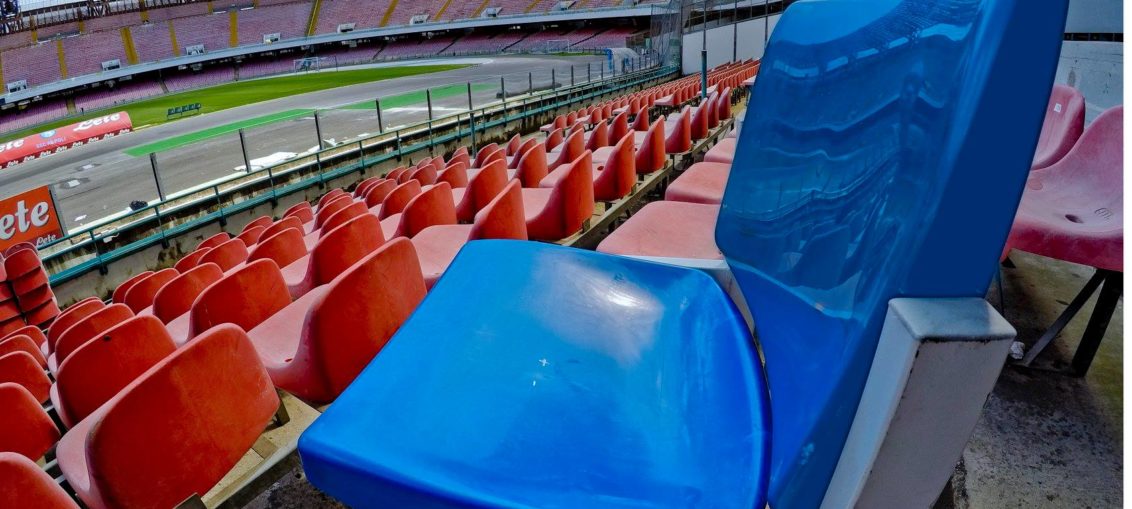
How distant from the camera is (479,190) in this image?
8.66ft

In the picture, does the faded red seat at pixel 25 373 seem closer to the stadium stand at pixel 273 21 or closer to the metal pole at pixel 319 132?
the metal pole at pixel 319 132

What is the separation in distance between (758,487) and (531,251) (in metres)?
0.50

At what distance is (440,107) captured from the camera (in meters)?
9.37

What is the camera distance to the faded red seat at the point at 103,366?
4.72 ft

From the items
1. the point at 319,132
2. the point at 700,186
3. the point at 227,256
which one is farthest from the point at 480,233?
the point at 319,132

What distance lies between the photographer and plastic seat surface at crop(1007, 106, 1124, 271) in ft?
3.71

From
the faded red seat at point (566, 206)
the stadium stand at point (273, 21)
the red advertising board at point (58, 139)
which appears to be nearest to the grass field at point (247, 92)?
the red advertising board at point (58, 139)

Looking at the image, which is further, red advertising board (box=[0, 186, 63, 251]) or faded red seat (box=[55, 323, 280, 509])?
red advertising board (box=[0, 186, 63, 251])

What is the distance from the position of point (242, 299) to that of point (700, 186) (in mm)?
1380

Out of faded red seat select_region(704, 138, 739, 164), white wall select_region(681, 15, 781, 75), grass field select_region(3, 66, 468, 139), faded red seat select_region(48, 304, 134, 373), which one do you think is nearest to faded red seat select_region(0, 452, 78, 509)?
faded red seat select_region(48, 304, 134, 373)

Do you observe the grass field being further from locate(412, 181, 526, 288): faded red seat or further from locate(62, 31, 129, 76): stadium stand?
locate(412, 181, 526, 288): faded red seat

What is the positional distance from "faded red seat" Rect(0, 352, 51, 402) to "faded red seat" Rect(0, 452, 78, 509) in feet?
4.74

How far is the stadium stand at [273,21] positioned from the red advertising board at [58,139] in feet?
72.8

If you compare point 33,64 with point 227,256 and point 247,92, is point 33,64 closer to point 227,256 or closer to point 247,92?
point 247,92
